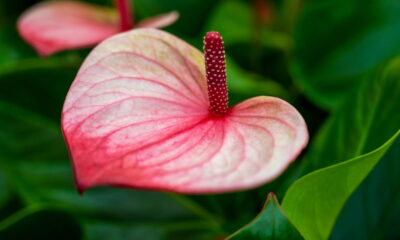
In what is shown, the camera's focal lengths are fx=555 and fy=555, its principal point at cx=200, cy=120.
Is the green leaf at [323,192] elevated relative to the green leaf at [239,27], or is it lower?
elevated

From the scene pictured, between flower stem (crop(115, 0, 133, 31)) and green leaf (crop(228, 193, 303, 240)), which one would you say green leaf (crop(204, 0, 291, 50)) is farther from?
green leaf (crop(228, 193, 303, 240))

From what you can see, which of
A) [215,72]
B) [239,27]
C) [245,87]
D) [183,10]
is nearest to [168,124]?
[215,72]

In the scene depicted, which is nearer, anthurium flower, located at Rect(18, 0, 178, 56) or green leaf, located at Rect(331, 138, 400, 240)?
green leaf, located at Rect(331, 138, 400, 240)

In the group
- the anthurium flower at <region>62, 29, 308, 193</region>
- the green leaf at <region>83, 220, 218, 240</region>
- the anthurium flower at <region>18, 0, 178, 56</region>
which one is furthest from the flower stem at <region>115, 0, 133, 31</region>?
the green leaf at <region>83, 220, 218, 240</region>

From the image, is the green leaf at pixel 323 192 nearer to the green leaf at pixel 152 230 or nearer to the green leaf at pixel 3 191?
the green leaf at pixel 152 230

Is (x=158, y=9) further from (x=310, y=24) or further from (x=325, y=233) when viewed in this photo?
(x=325, y=233)

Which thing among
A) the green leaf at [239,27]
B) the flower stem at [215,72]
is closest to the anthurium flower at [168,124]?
the flower stem at [215,72]
